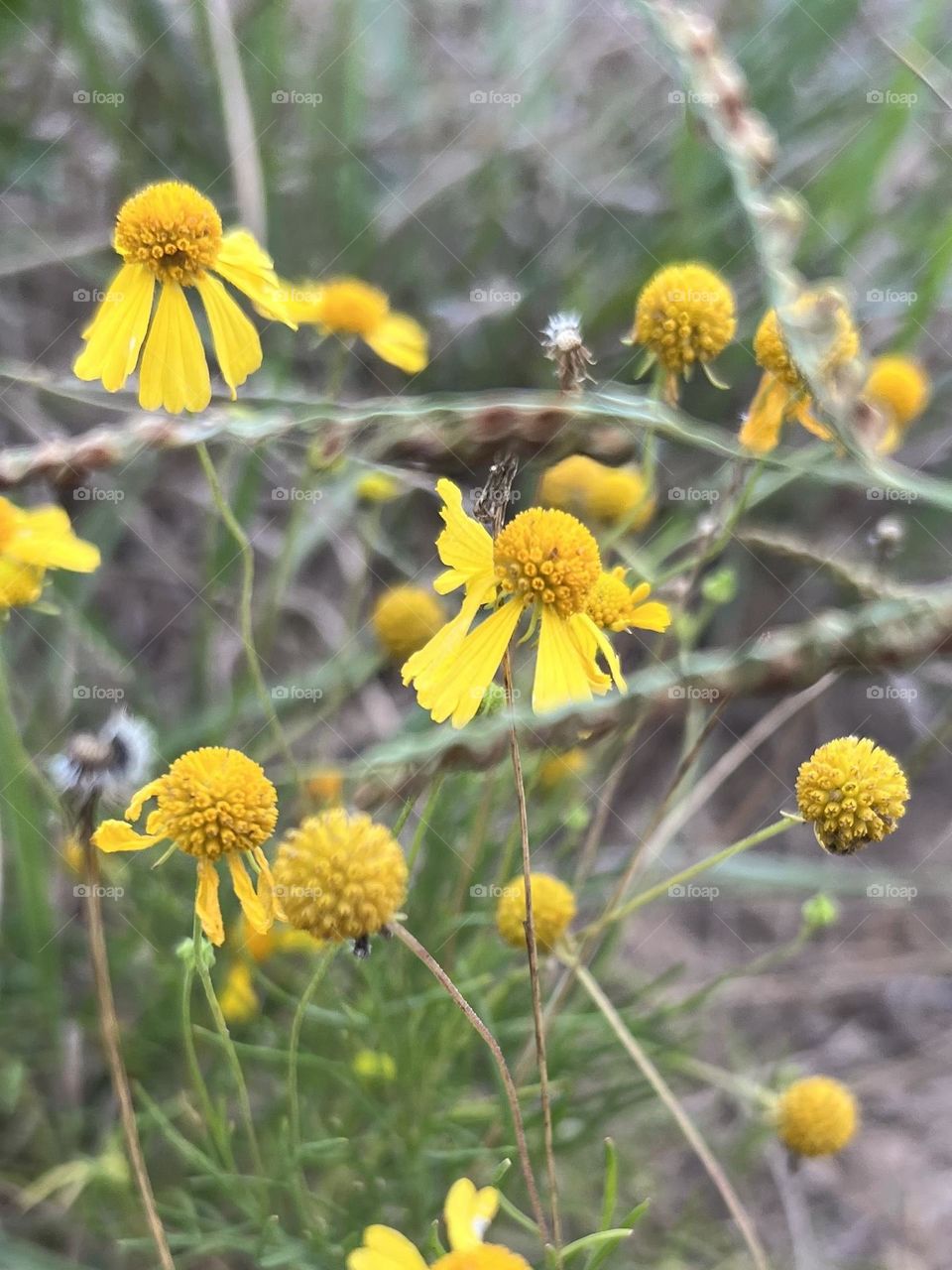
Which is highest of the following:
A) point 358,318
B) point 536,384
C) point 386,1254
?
point 536,384

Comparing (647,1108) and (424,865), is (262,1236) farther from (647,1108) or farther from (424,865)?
(647,1108)

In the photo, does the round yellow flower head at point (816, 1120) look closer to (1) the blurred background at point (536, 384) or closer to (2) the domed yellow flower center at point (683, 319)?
(1) the blurred background at point (536, 384)

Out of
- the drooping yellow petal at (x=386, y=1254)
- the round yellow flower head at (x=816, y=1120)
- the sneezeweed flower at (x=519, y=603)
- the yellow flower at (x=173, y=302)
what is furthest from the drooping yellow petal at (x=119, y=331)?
the round yellow flower head at (x=816, y=1120)

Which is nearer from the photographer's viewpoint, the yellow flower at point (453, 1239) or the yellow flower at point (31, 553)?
the yellow flower at point (453, 1239)

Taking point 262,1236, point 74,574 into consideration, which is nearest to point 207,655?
point 74,574

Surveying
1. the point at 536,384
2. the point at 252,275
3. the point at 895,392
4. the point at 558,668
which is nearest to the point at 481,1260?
the point at 558,668

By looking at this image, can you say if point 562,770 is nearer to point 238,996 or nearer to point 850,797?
point 238,996

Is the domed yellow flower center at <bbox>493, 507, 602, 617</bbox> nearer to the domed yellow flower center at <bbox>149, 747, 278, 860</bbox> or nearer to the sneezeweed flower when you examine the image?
the sneezeweed flower
